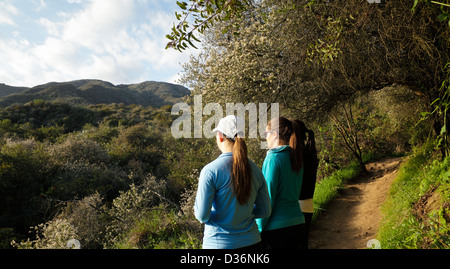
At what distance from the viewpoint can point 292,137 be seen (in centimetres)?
268

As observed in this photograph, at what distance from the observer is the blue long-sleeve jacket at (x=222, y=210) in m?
1.94

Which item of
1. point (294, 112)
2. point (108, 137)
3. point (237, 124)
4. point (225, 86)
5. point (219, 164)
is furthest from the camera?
point (108, 137)

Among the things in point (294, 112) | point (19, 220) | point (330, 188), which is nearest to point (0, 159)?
point (19, 220)

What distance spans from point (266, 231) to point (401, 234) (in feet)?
6.90

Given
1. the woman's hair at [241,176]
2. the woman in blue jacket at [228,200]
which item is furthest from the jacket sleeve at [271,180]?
the woman's hair at [241,176]

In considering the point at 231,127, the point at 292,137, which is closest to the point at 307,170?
the point at 292,137

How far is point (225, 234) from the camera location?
2.01 metres

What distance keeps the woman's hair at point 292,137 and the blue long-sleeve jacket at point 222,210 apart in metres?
0.67

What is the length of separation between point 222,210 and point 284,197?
0.74 metres

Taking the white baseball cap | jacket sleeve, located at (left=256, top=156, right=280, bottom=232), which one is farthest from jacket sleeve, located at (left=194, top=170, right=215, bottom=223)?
jacket sleeve, located at (left=256, top=156, right=280, bottom=232)

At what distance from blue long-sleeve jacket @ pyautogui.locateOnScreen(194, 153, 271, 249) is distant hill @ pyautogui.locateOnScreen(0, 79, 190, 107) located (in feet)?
82.3

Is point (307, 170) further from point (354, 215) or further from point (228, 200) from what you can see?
point (354, 215)

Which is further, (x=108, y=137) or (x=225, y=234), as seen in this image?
(x=108, y=137)
